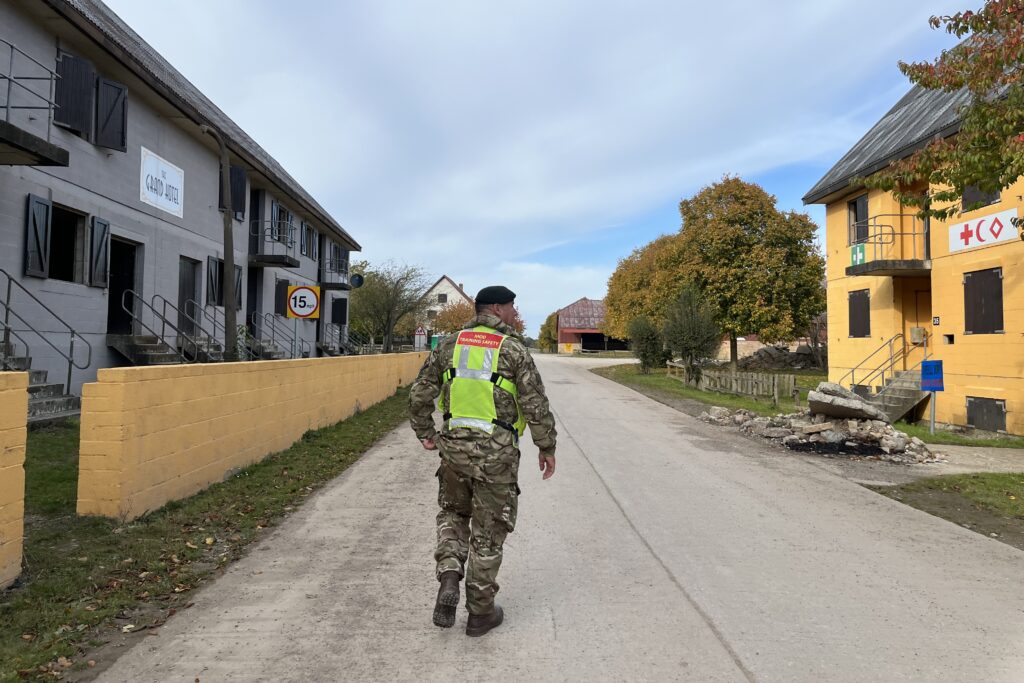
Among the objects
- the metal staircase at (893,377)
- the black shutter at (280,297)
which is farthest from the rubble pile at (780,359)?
the black shutter at (280,297)

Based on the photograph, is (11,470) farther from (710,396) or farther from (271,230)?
(710,396)

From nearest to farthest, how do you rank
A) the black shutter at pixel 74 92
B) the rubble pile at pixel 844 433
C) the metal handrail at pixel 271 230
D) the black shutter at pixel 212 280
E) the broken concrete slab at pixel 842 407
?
the rubble pile at pixel 844 433
the black shutter at pixel 74 92
the broken concrete slab at pixel 842 407
the black shutter at pixel 212 280
the metal handrail at pixel 271 230

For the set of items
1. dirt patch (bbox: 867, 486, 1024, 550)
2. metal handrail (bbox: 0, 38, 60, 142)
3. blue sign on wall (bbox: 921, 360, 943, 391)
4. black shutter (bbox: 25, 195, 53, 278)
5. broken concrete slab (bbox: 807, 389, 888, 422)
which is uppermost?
metal handrail (bbox: 0, 38, 60, 142)

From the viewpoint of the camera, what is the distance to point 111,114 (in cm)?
1175

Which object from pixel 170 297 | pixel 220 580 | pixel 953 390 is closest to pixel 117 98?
pixel 170 297

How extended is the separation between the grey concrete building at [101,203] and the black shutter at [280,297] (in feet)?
8.19

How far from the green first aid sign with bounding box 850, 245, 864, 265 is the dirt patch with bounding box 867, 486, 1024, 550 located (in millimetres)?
11057

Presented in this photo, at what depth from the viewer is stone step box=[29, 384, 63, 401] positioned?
831 cm

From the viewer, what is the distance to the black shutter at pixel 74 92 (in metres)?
10.6

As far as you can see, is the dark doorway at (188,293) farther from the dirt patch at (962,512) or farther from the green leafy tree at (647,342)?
the green leafy tree at (647,342)

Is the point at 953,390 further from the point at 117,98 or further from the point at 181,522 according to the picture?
the point at 117,98

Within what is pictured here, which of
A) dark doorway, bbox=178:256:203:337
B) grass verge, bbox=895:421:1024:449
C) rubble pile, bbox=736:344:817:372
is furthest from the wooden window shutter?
rubble pile, bbox=736:344:817:372

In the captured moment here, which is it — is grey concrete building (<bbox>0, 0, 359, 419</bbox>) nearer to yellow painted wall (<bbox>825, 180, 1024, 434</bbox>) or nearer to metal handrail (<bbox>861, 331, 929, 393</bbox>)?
yellow painted wall (<bbox>825, 180, 1024, 434</bbox>)

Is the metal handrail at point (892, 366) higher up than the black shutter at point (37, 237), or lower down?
lower down
